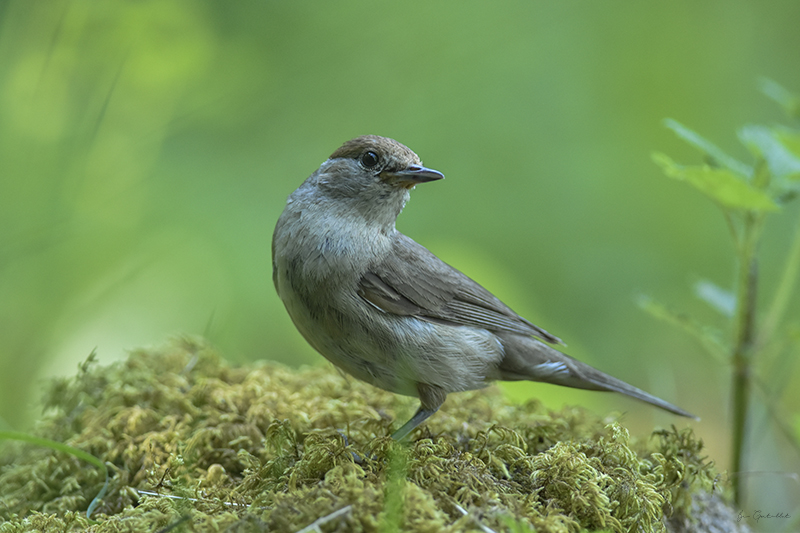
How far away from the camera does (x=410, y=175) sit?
318 cm

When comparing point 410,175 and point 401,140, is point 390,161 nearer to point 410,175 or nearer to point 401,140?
point 410,175

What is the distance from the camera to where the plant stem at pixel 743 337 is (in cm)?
344

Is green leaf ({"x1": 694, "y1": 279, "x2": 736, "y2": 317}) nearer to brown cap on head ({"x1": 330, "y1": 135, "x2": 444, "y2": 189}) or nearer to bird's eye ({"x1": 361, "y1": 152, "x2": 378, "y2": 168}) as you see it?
brown cap on head ({"x1": 330, "y1": 135, "x2": 444, "y2": 189})

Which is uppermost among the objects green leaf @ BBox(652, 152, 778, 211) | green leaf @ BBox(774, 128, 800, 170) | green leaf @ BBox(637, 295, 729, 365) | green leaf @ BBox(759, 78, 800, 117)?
green leaf @ BBox(759, 78, 800, 117)

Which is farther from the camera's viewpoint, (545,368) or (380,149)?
(545,368)

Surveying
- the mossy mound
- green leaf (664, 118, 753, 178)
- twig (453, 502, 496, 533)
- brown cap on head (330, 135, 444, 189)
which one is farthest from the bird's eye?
twig (453, 502, 496, 533)

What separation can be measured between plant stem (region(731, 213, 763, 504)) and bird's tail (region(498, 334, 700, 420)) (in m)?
0.45

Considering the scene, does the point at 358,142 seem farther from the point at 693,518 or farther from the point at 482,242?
the point at 482,242

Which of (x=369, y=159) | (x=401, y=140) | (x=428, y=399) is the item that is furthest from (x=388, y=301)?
(x=401, y=140)

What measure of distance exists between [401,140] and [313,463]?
503 centimetres

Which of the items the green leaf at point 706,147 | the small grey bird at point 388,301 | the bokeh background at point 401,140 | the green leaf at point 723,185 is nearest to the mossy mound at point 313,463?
the small grey bird at point 388,301

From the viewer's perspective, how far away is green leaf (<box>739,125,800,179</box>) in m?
3.16

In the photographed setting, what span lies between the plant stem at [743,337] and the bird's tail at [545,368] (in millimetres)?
451

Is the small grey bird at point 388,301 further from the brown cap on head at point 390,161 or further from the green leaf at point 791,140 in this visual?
the green leaf at point 791,140
